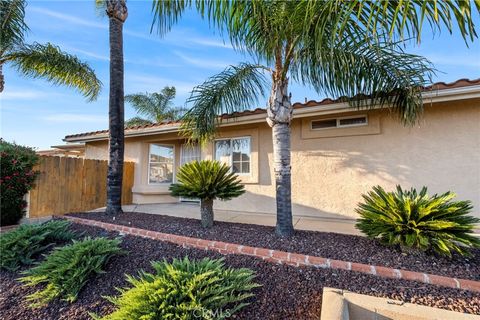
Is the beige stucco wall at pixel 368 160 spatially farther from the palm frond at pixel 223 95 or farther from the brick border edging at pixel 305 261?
the brick border edging at pixel 305 261

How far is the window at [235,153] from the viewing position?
29.2 ft

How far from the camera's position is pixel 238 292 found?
317 cm

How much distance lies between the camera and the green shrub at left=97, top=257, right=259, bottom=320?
2.70 m

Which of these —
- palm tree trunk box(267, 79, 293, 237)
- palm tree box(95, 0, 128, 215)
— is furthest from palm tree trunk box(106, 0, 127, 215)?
palm tree trunk box(267, 79, 293, 237)

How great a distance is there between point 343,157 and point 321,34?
4581 millimetres

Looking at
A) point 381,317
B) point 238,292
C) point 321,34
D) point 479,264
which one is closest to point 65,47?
point 321,34


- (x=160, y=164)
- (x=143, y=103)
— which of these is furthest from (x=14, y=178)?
(x=143, y=103)

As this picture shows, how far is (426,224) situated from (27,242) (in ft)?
23.7

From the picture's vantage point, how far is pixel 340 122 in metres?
7.47

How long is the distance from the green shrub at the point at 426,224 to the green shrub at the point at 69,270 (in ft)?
15.7

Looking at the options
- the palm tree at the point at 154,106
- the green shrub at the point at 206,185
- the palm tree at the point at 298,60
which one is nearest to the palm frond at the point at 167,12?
the palm tree at the point at 298,60

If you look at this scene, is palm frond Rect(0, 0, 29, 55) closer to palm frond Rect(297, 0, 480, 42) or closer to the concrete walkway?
the concrete walkway

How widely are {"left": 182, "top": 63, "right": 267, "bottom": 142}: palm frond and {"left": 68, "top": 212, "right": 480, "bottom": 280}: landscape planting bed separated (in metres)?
2.74

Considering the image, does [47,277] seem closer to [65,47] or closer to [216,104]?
[216,104]
